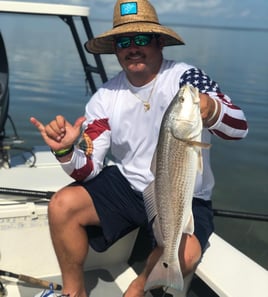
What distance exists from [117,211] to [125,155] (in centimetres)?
40

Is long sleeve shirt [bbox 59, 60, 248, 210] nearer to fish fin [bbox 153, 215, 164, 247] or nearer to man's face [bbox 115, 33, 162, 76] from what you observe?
man's face [bbox 115, 33, 162, 76]

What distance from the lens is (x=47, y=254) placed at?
345 cm

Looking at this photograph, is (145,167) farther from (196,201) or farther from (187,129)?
(187,129)

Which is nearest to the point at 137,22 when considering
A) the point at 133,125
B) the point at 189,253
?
the point at 133,125

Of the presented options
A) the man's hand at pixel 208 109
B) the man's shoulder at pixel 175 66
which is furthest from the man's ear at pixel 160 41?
the man's hand at pixel 208 109

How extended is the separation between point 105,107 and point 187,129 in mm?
1153

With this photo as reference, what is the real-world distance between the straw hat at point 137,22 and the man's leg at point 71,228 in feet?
3.40

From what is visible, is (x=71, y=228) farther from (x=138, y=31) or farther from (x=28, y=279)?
(x=138, y=31)

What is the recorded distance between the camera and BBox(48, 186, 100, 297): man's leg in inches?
114

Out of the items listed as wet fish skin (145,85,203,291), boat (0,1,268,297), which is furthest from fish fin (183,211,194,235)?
boat (0,1,268,297)

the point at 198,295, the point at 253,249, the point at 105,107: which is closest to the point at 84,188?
the point at 105,107

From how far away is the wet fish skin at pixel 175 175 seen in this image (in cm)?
221

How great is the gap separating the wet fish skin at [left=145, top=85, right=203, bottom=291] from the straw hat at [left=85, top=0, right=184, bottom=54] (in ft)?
2.75

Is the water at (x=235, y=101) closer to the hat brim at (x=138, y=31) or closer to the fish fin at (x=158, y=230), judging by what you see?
the hat brim at (x=138, y=31)
